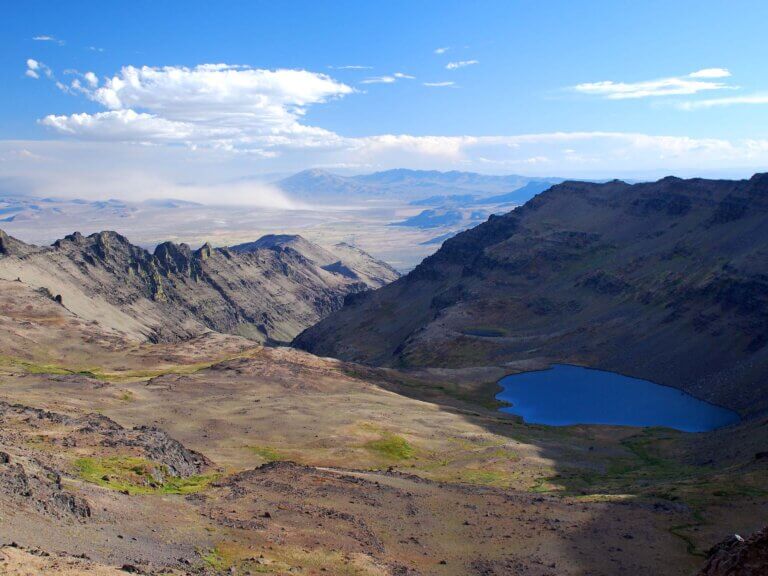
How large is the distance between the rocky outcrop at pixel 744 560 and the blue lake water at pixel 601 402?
105201mm

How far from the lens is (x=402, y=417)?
108625mm

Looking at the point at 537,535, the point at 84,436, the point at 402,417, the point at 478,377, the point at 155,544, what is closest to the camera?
the point at 155,544

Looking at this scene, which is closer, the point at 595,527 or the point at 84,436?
the point at 595,527

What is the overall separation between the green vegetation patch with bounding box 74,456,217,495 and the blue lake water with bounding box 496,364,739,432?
3525 inches

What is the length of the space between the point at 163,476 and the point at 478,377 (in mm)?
122202

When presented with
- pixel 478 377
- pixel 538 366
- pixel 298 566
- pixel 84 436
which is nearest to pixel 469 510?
pixel 298 566

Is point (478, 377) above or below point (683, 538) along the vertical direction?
below

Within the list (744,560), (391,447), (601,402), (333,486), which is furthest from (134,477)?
A: (601,402)

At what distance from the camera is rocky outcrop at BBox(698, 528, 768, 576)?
94.1ft

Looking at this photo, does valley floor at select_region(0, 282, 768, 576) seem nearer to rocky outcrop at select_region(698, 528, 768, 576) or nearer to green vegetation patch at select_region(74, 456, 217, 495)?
green vegetation patch at select_region(74, 456, 217, 495)

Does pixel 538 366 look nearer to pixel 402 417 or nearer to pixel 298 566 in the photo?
pixel 402 417

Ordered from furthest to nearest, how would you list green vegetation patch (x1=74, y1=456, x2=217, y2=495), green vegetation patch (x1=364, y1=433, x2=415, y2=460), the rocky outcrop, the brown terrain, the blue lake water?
the blue lake water, green vegetation patch (x1=364, y1=433, x2=415, y2=460), green vegetation patch (x1=74, y1=456, x2=217, y2=495), the brown terrain, the rocky outcrop

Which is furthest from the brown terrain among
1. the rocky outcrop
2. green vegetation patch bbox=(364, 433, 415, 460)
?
green vegetation patch bbox=(364, 433, 415, 460)

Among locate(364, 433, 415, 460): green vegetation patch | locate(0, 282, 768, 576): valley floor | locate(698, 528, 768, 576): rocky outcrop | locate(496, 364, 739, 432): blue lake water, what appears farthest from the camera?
locate(496, 364, 739, 432): blue lake water
